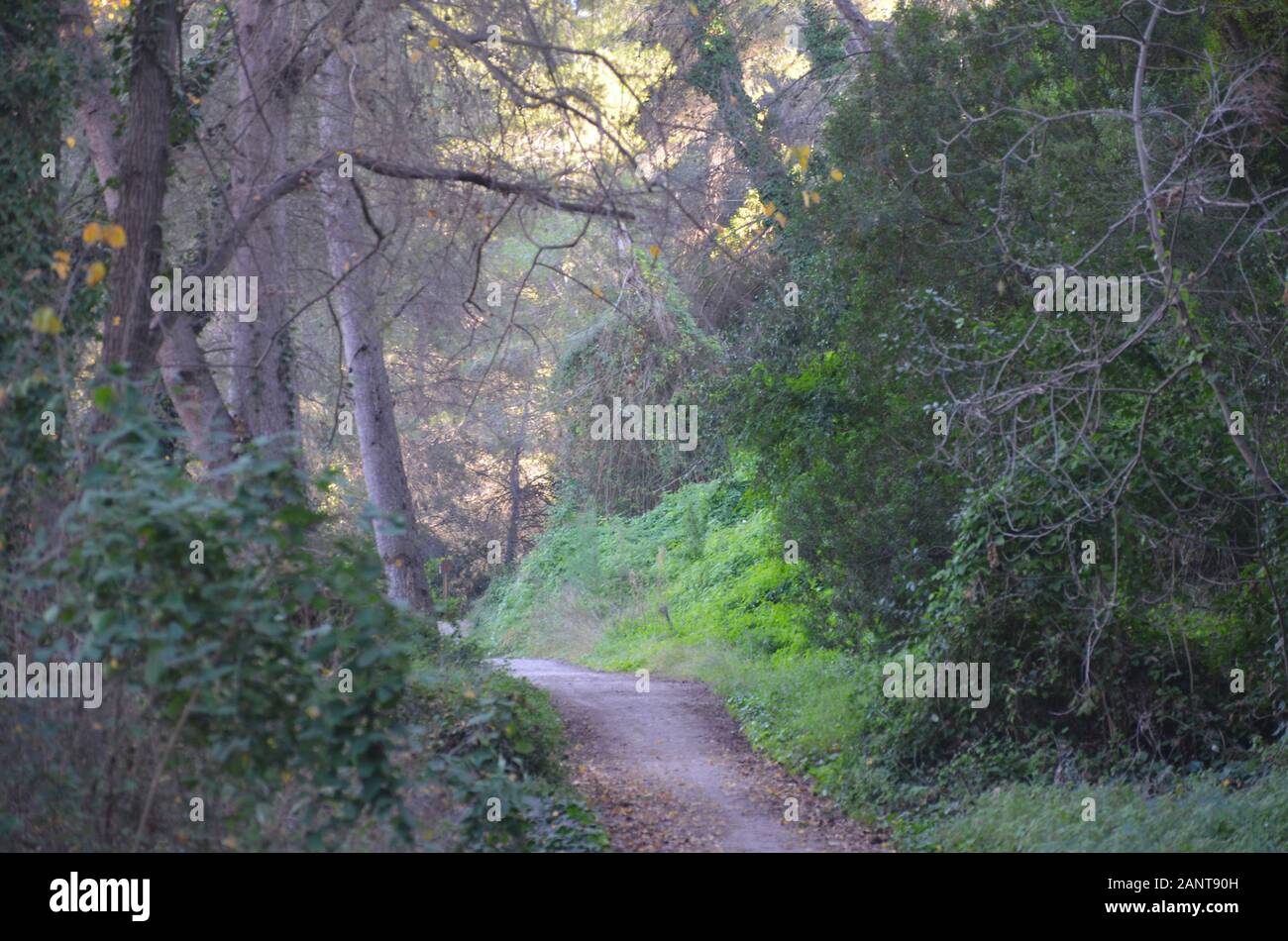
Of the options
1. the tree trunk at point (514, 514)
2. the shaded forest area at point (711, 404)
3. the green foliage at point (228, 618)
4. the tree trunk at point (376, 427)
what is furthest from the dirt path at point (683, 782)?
the tree trunk at point (514, 514)

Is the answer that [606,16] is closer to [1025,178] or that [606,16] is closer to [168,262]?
[1025,178]

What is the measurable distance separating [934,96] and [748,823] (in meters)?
8.56

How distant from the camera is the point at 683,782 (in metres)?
11.2

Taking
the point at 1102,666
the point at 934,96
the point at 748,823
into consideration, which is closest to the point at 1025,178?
the point at 934,96

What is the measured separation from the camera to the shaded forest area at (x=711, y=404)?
17.0 ft

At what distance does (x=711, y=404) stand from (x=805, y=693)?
13.9ft

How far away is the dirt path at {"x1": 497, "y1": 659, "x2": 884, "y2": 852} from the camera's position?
929cm

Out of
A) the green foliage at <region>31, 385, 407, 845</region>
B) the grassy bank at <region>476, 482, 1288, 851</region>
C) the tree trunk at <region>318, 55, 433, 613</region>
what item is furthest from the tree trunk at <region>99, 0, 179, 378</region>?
the grassy bank at <region>476, 482, 1288, 851</region>

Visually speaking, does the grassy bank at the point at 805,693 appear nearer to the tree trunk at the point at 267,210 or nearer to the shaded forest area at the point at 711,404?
the shaded forest area at the point at 711,404

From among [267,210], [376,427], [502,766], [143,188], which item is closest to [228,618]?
[502,766]

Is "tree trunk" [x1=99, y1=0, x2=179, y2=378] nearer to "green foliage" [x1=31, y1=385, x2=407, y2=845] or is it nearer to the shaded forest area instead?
the shaded forest area
